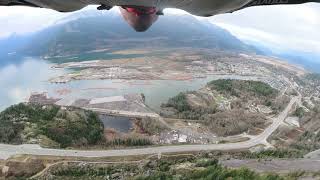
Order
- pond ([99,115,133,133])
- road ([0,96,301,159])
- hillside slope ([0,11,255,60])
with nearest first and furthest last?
road ([0,96,301,159])
pond ([99,115,133,133])
hillside slope ([0,11,255,60])

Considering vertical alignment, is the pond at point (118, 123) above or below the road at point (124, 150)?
above

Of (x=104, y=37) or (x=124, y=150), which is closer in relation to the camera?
(x=124, y=150)

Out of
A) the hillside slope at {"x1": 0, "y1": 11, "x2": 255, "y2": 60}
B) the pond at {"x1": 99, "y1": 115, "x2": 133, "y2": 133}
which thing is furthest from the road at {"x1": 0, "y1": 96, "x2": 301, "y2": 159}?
the hillside slope at {"x1": 0, "y1": 11, "x2": 255, "y2": 60}

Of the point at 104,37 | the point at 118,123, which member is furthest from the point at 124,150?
the point at 104,37

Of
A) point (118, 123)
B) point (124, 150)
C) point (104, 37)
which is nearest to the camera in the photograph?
point (124, 150)

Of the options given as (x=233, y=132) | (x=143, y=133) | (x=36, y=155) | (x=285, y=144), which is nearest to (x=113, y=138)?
(x=143, y=133)

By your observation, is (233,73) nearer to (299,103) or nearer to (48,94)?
(299,103)

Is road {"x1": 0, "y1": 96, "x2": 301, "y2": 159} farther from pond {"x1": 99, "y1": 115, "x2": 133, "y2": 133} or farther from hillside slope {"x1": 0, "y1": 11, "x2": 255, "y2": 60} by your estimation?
hillside slope {"x1": 0, "y1": 11, "x2": 255, "y2": 60}

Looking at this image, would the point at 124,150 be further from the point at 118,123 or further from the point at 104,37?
the point at 104,37

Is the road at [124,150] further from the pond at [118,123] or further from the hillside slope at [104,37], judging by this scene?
the hillside slope at [104,37]

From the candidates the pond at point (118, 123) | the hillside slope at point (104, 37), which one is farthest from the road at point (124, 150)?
the hillside slope at point (104, 37)

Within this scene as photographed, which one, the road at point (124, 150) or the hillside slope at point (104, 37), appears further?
the hillside slope at point (104, 37)
